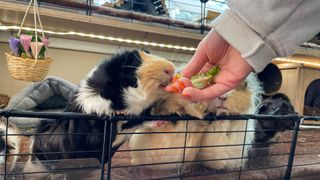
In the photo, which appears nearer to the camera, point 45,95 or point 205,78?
point 205,78

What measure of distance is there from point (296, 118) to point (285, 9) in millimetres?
326

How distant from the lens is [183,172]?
1.74 ft

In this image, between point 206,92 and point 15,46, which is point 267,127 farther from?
point 15,46

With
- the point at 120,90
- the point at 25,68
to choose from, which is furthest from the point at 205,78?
the point at 25,68

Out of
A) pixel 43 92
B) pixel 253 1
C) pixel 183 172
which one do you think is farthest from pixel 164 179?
pixel 43 92

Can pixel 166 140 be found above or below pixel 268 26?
below

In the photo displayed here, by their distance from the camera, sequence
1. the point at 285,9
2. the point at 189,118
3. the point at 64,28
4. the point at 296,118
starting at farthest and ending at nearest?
1. the point at 64,28
2. the point at 296,118
3. the point at 189,118
4. the point at 285,9

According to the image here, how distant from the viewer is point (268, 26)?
30 centimetres

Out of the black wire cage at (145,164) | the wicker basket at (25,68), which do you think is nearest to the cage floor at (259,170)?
the black wire cage at (145,164)

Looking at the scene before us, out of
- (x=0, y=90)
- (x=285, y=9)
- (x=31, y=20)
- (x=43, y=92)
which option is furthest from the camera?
(x=0, y=90)

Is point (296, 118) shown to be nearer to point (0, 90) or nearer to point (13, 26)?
point (13, 26)

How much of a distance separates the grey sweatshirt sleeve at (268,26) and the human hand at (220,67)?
0.07ft

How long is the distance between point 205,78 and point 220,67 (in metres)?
0.03

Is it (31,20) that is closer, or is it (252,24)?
(252,24)
